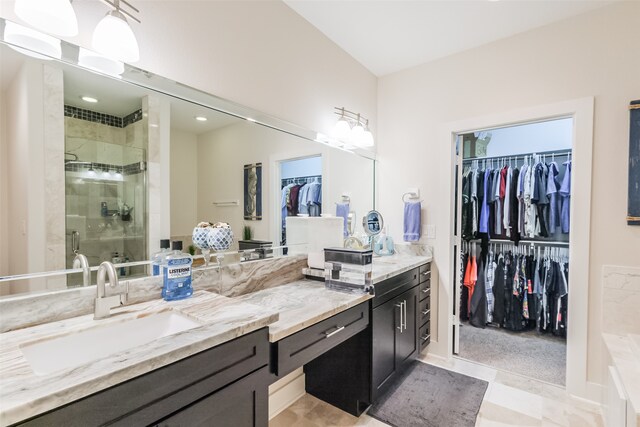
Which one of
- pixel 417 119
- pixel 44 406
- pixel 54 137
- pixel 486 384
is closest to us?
pixel 44 406

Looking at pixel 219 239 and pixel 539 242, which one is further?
pixel 539 242

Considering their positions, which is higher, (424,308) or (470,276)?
(470,276)

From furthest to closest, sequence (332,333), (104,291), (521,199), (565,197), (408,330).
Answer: (521,199) < (565,197) < (408,330) < (332,333) < (104,291)

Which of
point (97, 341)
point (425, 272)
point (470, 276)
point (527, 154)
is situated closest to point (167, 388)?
point (97, 341)

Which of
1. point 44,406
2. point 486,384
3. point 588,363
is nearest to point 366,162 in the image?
point 486,384

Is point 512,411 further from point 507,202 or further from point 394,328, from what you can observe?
point 507,202

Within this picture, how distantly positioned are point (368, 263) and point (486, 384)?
1.52 metres

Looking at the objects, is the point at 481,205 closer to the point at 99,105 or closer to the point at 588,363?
the point at 588,363

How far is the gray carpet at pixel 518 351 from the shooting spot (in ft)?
8.10

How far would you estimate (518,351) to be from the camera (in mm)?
2791

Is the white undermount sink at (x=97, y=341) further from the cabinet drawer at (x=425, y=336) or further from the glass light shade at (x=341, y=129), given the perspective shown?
the cabinet drawer at (x=425, y=336)

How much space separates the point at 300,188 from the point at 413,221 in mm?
1192

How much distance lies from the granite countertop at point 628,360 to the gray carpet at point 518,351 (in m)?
0.63

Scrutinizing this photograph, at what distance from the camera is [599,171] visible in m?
2.05
